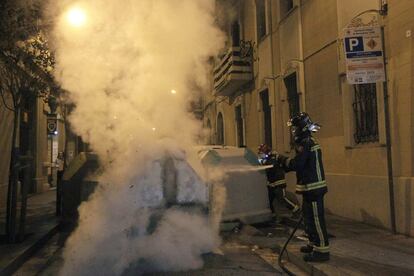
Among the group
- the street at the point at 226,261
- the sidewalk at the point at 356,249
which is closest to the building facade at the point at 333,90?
the sidewalk at the point at 356,249

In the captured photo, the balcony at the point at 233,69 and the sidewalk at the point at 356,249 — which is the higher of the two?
the balcony at the point at 233,69

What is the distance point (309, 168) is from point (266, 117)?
31.2 feet

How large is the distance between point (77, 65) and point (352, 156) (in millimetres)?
5633

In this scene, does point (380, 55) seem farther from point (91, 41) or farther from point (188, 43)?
point (91, 41)

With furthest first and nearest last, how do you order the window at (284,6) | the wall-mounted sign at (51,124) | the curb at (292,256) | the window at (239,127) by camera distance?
1. the window at (239,127)
2. the wall-mounted sign at (51,124)
3. the window at (284,6)
4. the curb at (292,256)

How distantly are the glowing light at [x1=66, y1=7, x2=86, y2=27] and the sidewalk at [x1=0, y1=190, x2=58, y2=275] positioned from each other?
3.80 metres

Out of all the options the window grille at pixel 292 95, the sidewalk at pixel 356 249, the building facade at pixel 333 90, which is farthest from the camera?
the window grille at pixel 292 95

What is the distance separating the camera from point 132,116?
23.9 feet

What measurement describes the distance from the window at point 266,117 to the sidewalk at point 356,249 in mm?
6354

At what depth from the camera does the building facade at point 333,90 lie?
7340 millimetres

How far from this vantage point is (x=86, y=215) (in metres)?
5.65

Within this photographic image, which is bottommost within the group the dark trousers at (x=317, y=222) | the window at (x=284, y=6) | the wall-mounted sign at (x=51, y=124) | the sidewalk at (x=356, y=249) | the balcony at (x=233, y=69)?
the sidewalk at (x=356, y=249)

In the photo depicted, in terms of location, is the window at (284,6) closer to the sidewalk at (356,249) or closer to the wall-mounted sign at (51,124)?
the sidewalk at (356,249)

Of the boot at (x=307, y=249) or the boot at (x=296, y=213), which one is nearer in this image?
the boot at (x=307, y=249)
